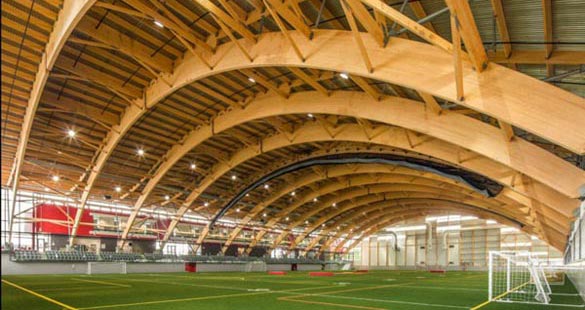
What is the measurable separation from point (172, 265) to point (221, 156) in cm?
1560

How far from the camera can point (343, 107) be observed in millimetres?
23609

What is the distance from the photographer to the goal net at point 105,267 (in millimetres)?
36719

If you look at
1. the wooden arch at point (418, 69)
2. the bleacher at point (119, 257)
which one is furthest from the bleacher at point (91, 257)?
the wooden arch at point (418, 69)

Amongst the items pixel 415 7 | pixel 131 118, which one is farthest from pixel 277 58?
pixel 131 118

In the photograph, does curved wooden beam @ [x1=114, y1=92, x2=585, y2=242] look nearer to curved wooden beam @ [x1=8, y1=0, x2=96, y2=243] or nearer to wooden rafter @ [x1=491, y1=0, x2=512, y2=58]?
wooden rafter @ [x1=491, y1=0, x2=512, y2=58]

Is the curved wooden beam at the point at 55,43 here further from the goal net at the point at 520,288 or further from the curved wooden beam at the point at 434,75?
the goal net at the point at 520,288

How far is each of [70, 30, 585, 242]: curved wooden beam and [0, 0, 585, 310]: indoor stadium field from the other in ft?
0.17

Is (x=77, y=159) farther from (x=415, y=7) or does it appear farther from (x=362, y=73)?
(x=415, y=7)

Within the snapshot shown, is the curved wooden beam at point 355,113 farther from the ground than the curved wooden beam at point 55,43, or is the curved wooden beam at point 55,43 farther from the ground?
the curved wooden beam at point 55,43

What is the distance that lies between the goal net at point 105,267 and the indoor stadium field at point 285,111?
0.48 feet

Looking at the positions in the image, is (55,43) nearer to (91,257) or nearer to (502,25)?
(502,25)

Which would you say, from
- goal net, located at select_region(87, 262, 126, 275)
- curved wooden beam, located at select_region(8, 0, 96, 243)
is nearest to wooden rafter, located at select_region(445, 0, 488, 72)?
curved wooden beam, located at select_region(8, 0, 96, 243)

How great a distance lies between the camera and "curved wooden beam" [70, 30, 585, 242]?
13273 millimetres

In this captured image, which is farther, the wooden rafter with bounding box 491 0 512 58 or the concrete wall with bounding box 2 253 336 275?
the concrete wall with bounding box 2 253 336 275
